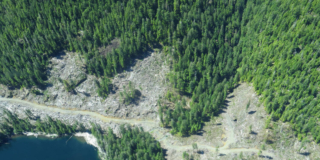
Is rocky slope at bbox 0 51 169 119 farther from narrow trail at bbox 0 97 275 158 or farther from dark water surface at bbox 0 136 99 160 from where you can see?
dark water surface at bbox 0 136 99 160

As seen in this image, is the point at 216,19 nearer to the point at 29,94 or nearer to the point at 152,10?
the point at 152,10

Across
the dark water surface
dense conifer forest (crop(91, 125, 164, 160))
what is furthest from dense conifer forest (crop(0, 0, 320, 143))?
the dark water surface

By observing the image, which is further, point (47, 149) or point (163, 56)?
point (163, 56)

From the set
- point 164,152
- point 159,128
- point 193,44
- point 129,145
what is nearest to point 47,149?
point 129,145

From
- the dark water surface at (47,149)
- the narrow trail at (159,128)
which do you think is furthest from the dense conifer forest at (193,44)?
the dark water surface at (47,149)

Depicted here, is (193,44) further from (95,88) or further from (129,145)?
(129,145)

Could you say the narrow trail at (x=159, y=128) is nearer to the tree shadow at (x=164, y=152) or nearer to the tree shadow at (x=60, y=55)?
the tree shadow at (x=164, y=152)
